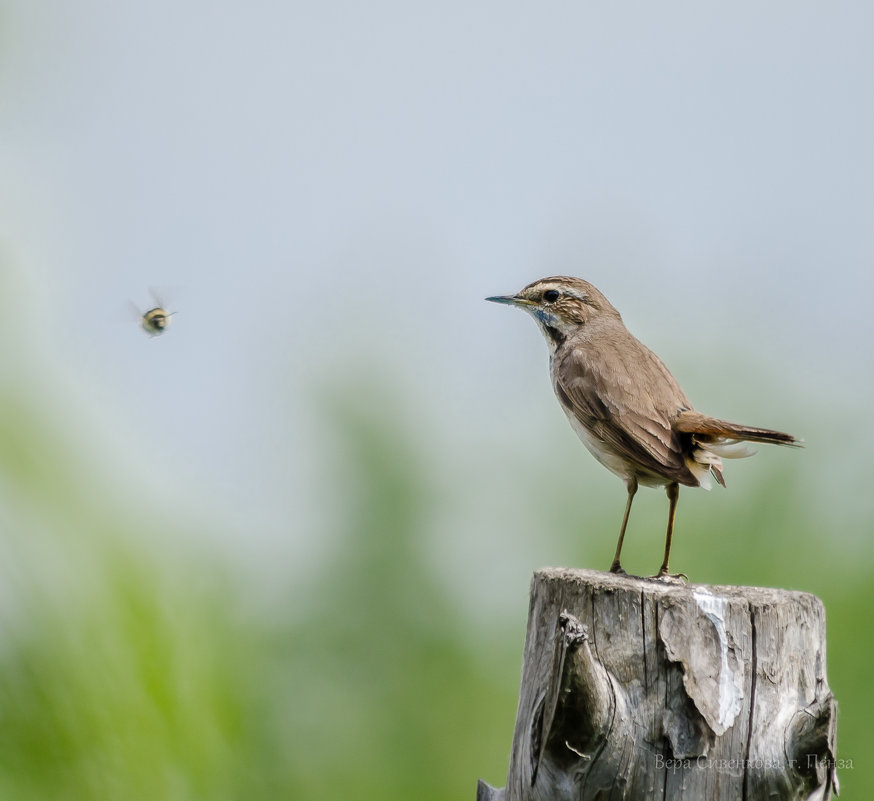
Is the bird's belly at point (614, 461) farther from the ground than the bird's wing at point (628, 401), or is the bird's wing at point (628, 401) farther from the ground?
the bird's wing at point (628, 401)

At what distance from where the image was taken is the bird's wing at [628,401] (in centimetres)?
544

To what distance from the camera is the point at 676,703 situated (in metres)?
3.74

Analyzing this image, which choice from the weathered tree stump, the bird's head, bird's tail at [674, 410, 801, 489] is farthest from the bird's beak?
the weathered tree stump

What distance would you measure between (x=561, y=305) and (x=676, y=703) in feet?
11.9

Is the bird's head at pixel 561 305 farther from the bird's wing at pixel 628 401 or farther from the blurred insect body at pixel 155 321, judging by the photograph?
the blurred insect body at pixel 155 321

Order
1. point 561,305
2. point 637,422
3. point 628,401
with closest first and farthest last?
point 637,422 < point 628,401 < point 561,305

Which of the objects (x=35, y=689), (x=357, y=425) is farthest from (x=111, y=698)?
(x=357, y=425)

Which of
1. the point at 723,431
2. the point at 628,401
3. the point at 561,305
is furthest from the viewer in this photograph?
the point at 561,305

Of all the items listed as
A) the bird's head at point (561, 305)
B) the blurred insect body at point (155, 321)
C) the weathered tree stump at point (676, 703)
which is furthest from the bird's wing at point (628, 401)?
the blurred insect body at point (155, 321)

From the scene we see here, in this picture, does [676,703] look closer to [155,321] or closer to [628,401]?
[628,401]

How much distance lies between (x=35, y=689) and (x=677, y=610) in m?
5.68

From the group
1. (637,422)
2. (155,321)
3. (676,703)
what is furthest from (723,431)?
(155,321)

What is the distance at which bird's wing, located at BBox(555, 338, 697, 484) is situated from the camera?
5438 mm

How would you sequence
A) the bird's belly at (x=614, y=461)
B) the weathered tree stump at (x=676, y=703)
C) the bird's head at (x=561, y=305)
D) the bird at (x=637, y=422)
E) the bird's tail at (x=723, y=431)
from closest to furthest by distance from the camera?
the weathered tree stump at (x=676, y=703), the bird's tail at (x=723, y=431), the bird at (x=637, y=422), the bird's belly at (x=614, y=461), the bird's head at (x=561, y=305)
